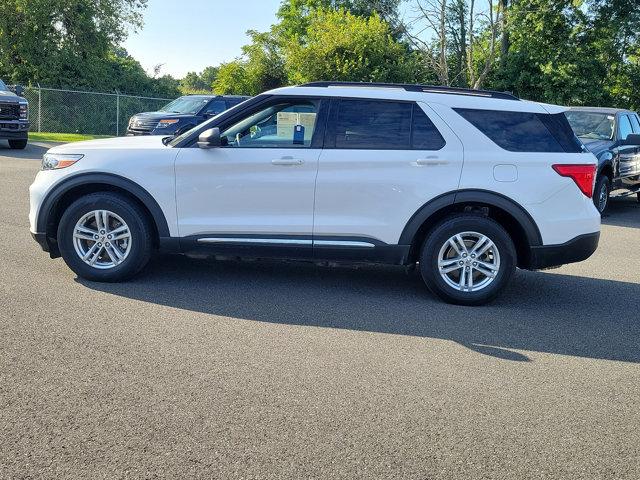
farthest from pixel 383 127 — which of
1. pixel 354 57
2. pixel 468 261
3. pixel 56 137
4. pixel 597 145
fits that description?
pixel 354 57

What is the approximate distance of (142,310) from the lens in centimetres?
559

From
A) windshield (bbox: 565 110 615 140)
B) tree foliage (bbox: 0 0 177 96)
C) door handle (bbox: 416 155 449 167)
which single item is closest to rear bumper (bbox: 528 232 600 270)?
door handle (bbox: 416 155 449 167)

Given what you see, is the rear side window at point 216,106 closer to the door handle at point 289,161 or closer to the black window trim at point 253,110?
the black window trim at point 253,110

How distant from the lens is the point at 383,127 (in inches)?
244

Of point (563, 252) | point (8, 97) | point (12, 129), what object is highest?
point (8, 97)

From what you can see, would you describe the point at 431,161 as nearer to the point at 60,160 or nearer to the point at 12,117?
the point at 60,160

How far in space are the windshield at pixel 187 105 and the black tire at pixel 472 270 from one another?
15.0 m

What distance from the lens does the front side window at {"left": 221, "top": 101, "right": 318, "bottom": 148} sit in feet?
20.4

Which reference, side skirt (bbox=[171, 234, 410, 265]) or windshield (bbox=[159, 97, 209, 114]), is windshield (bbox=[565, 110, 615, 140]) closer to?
side skirt (bbox=[171, 234, 410, 265])

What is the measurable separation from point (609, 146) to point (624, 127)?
1022mm

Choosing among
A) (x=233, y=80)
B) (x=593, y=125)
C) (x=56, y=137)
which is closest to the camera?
(x=593, y=125)

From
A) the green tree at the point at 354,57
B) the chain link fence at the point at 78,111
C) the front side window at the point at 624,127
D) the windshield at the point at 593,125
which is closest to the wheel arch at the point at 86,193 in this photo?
the windshield at the point at 593,125

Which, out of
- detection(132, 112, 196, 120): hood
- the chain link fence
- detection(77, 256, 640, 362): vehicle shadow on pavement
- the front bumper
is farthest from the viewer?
the chain link fence

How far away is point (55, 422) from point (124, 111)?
87.9 ft
